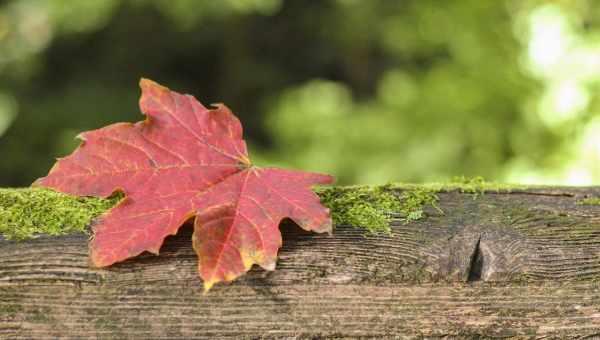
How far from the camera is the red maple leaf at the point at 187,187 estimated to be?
3.39 ft

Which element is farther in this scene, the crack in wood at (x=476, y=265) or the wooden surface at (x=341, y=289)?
→ the crack in wood at (x=476, y=265)

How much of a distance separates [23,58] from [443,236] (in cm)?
565

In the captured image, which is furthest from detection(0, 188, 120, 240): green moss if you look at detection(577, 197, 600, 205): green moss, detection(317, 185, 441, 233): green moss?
detection(577, 197, 600, 205): green moss

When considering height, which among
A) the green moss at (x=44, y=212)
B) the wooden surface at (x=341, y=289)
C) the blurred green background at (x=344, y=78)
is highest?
the blurred green background at (x=344, y=78)

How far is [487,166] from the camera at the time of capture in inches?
156

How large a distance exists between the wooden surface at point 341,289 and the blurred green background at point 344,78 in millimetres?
2487

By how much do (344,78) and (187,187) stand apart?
6.07 meters

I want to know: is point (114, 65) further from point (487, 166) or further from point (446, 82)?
point (487, 166)

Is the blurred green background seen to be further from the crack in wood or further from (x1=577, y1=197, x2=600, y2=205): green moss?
the crack in wood

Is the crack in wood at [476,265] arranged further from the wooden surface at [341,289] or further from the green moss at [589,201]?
the green moss at [589,201]

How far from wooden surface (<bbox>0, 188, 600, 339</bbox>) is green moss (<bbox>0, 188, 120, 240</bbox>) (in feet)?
0.10

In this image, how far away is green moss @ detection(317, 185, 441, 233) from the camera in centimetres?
119

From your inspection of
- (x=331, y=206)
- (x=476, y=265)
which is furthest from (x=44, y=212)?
(x=476, y=265)

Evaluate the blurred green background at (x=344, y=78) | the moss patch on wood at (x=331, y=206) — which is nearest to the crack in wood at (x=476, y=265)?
the moss patch on wood at (x=331, y=206)
